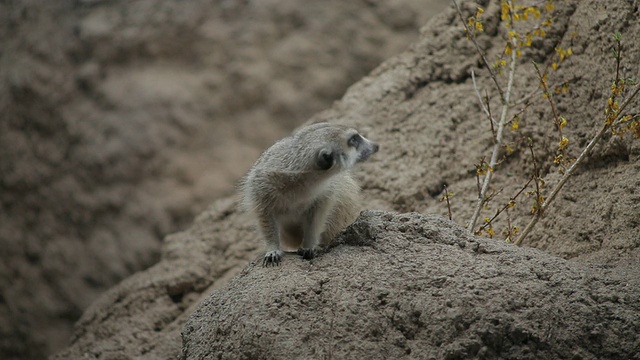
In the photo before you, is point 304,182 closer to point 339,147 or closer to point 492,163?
point 339,147

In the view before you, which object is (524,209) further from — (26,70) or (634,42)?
(26,70)

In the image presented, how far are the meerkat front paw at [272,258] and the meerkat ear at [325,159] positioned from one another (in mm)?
597

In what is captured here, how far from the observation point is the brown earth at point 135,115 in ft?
24.1

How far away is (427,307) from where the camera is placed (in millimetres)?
3523

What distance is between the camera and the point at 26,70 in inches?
298

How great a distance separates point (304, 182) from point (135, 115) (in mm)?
3584

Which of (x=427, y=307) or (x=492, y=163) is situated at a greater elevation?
(x=492, y=163)

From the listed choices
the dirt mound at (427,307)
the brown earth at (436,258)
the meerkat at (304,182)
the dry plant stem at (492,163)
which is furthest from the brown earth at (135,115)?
the dirt mound at (427,307)

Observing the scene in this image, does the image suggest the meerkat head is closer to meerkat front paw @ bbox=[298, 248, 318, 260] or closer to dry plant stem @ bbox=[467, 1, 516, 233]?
meerkat front paw @ bbox=[298, 248, 318, 260]

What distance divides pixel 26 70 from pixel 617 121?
5.95 meters

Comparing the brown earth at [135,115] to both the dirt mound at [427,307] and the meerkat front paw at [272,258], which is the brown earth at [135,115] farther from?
the dirt mound at [427,307]

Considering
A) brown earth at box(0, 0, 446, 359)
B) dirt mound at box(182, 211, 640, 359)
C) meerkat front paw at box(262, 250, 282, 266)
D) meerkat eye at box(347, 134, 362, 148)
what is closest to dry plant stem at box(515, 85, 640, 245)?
dirt mound at box(182, 211, 640, 359)

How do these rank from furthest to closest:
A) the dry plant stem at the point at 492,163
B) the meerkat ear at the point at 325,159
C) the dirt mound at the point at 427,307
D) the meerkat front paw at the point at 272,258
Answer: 1. the dry plant stem at the point at 492,163
2. the meerkat ear at the point at 325,159
3. the meerkat front paw at the point at 272,258
4. the dirt mound at the point at 427,307

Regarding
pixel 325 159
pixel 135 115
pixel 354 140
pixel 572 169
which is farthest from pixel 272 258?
pixel 135 115
